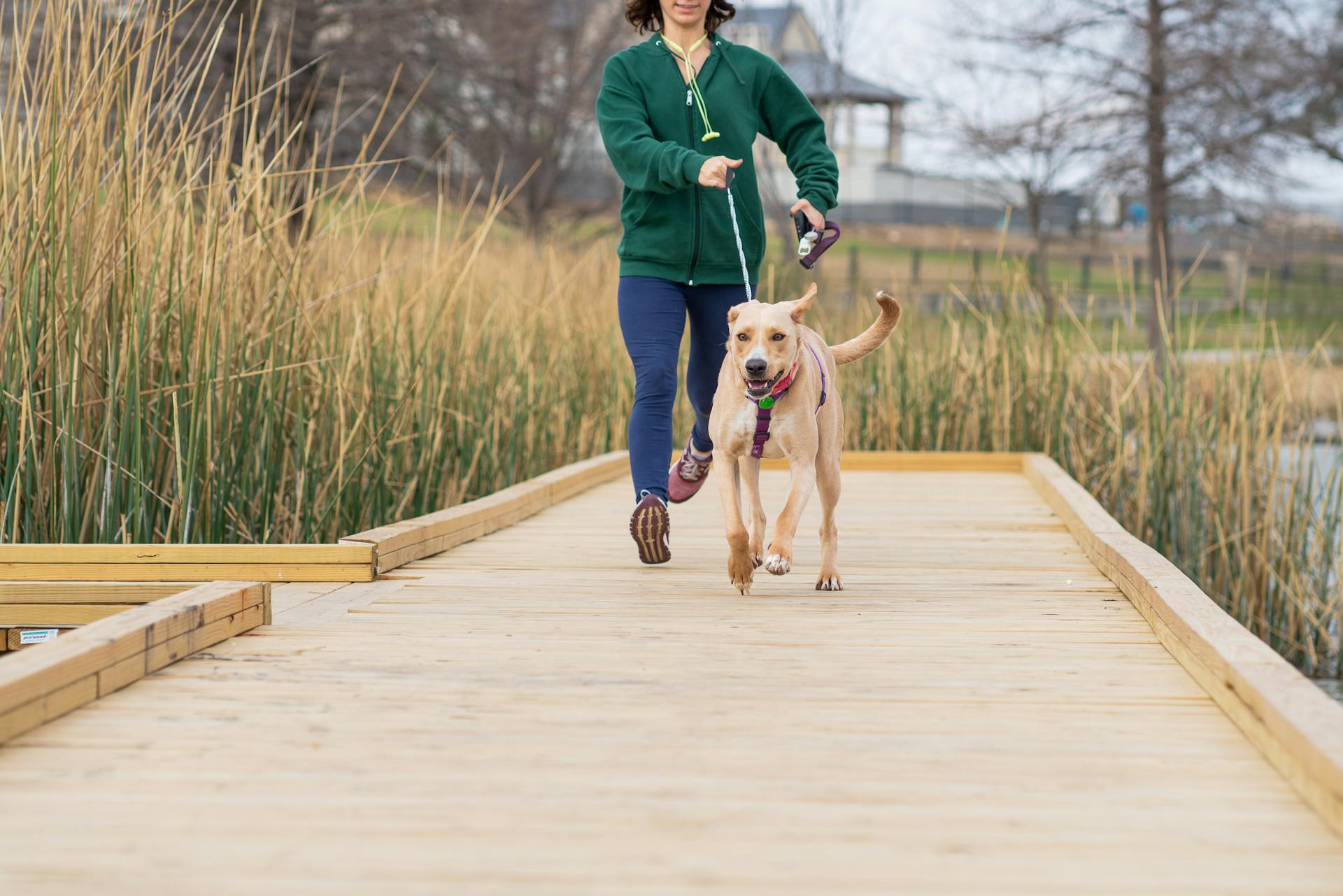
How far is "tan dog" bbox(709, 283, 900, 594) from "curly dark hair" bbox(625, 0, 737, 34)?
4.75 feet

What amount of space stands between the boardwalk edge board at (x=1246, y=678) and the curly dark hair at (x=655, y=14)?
2291mm

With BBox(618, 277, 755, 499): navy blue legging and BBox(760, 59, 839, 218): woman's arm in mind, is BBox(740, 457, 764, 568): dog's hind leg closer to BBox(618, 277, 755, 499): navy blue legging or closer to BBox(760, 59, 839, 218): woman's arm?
BBox(618, 277, 755, 499): navy blue legging

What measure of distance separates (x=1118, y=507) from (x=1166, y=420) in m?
0.66

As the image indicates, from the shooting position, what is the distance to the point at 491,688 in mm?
2779

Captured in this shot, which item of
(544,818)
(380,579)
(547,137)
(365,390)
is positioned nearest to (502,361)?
(365,390)

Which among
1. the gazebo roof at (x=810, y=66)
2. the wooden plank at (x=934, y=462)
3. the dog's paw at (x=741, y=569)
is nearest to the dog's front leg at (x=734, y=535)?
the dog's paw at (x=741, y=569)

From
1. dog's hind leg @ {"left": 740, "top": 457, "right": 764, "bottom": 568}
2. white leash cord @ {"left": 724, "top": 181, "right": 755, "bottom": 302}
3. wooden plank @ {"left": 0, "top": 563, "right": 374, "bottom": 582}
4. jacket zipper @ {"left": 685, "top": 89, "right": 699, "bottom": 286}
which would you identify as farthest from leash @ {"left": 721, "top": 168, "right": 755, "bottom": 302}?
wooden plank @ {"left": 0, "top": 563, "right": 374, "bottom": 582}

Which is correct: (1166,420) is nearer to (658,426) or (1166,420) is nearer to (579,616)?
(658,426)

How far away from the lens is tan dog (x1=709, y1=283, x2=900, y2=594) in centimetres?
370

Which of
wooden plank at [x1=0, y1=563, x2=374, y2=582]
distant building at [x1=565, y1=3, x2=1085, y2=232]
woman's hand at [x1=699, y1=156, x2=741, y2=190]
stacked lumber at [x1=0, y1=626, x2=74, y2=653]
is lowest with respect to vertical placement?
stacked lumber at [x1=0, y1=626, x2=74, y2=653]

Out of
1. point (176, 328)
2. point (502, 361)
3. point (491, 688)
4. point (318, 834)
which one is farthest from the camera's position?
point (502, 361)

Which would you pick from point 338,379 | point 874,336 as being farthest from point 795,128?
point 338,379

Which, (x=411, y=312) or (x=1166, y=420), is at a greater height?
(x=411, y=312)

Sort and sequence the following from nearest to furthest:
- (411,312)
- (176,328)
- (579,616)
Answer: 1. (579,616)
2. (176,328)
3. (411,312)
